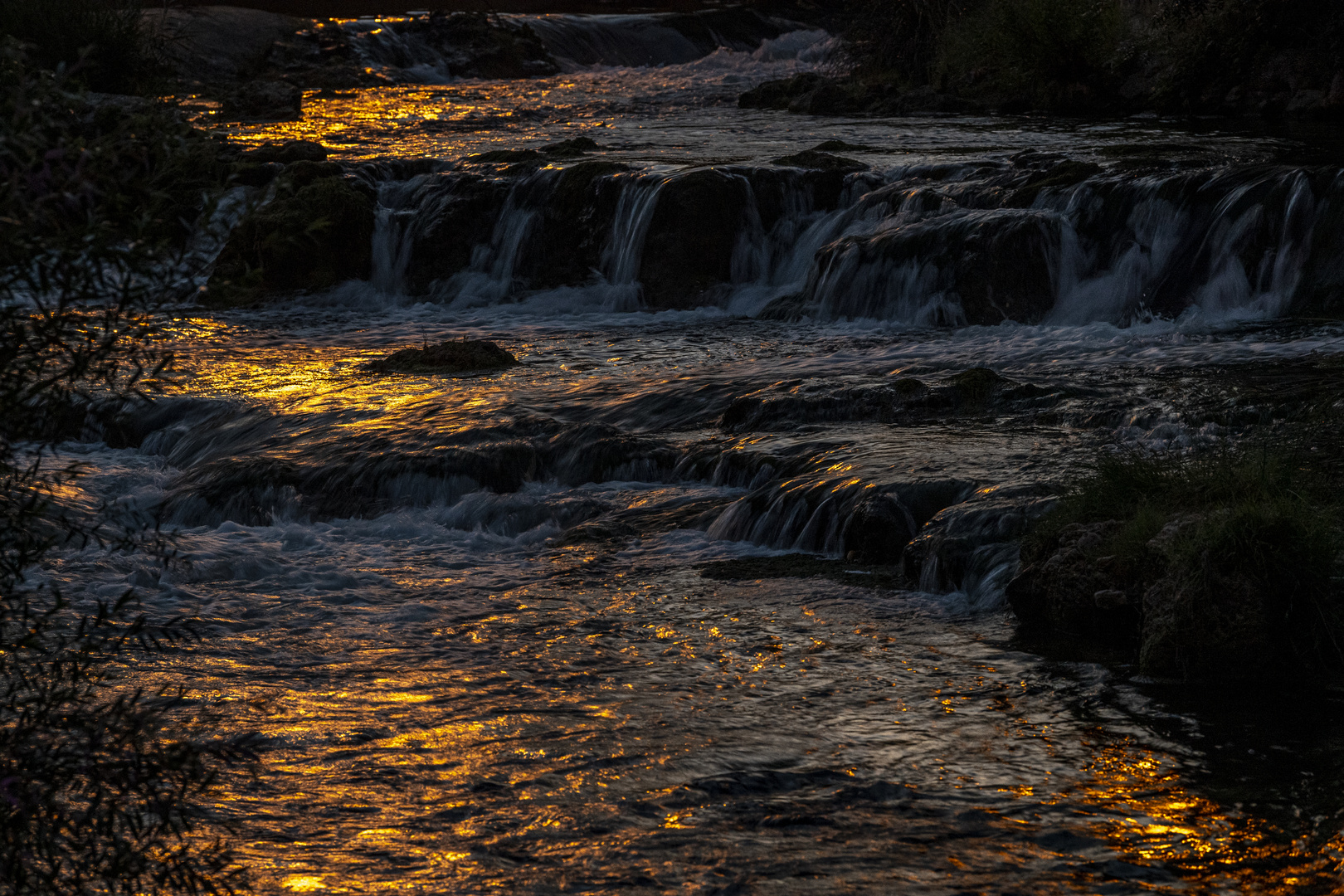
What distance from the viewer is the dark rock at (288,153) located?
21.4 meters

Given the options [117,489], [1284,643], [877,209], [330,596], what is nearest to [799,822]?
[1284,643]

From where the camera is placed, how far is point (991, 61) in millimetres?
28109

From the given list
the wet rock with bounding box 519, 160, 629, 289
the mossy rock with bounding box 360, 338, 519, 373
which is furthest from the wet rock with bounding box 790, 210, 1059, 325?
the mossy rock with bounding box 360, 338, 519, 373

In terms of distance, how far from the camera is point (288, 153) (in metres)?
21.6

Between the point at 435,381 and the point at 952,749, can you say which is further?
the point at 435,381

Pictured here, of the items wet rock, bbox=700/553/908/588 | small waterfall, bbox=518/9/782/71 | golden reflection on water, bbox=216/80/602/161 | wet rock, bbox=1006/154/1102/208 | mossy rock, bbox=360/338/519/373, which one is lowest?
wet rock, bbox=700/553/908/588

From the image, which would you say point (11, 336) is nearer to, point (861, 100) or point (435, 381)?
point (435, 381)

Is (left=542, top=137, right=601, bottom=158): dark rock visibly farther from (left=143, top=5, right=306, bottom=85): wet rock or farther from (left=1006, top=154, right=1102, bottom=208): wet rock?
(left=143, top=5, right=306, bottom=85): wet rock

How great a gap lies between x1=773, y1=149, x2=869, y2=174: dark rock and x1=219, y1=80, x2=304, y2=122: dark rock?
48.0ft

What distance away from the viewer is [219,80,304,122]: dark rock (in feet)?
98.9

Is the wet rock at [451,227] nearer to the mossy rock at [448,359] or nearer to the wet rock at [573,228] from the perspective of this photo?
the wet rock at [573,228]

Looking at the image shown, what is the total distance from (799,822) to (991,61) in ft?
83.2

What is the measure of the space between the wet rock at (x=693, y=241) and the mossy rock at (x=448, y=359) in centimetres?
387

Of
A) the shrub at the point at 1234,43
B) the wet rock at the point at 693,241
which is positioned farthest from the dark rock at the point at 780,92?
the wet rock at the point at 693,241
